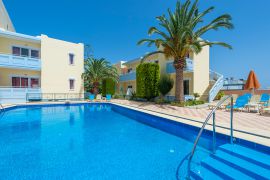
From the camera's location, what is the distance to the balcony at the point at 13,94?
17281 millimetres

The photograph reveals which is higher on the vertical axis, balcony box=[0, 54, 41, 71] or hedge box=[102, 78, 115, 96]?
balcony box=[0, 54, 41, 71]

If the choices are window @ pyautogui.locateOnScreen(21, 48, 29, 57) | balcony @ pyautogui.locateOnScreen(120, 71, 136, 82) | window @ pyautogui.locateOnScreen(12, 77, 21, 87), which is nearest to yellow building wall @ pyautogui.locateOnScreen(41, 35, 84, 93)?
window @ pyautogui.locateOnScreen(21, 48, 29, 57)

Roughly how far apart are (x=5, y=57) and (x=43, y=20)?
8.99 metres

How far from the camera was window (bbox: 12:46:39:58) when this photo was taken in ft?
63.6

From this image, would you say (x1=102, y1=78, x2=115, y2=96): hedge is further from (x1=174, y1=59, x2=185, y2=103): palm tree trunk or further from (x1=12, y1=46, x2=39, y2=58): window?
(x1=174, y1=59, x2=185, y2=103): palm tree trunk

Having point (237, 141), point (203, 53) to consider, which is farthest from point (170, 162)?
point (203, 53)

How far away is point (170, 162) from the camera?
448 centimetres

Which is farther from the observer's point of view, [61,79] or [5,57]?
[61,79]

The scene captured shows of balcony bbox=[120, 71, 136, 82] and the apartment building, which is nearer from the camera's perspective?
the apartment building

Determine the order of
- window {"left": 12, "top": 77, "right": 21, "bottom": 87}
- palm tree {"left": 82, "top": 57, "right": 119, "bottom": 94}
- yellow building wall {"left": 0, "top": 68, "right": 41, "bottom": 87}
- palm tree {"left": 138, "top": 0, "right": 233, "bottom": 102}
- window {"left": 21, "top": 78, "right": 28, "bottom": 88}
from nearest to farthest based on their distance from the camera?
palm tree {"left": 138, "top": 0, "right": 233, "bottom": 102}
yellow building wall {"left": 0, "top": 68, "right": 41, "bottom": 87}
window {"left": 12, "top": 77, "right": 21, "bottom": 87}
window {"left": 21, "top": 78, "right": 28, "bottom": 88}
palm tree {"left": 82, "top": 57, "right": 119, "bottom": 94}

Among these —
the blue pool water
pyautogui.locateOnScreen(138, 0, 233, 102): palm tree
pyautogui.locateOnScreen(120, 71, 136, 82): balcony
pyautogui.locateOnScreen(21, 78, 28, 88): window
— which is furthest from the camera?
pyautogui.locateOnScreen(120, 71, 136, 82): balcony

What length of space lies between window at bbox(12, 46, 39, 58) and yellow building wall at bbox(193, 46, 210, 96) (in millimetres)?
21270

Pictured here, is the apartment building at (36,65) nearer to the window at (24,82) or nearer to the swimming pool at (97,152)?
the window at (24,82)

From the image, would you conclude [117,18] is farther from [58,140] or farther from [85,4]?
[58,140]
